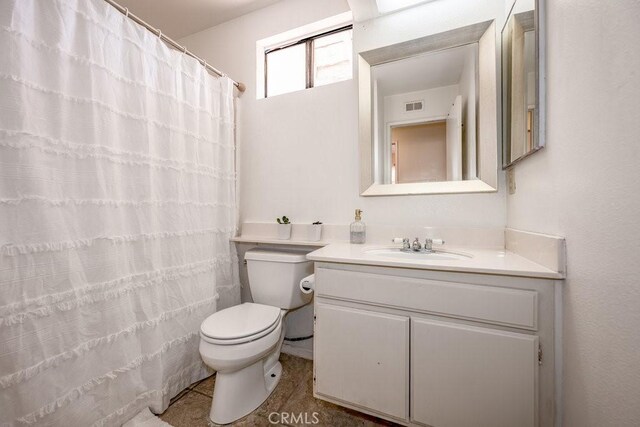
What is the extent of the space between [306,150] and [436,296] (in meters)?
1.20

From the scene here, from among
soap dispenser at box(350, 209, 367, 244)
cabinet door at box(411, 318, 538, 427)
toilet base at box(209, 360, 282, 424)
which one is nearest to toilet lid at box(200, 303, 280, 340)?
toilet base at box(209, 360, 282, 424)

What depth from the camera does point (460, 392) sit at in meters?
0.88

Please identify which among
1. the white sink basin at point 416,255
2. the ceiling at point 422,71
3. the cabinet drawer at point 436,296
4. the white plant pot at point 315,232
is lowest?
the cabinet drawer at point 436,296

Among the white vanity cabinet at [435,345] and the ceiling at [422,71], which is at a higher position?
the ceiling at [422,71]

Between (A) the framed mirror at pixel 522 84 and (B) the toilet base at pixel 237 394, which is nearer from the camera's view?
(A) the framed mirror at pixel 522 84

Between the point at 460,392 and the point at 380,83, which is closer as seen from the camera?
the point at 460,392

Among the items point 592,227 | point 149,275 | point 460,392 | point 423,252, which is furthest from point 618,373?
point 149,275

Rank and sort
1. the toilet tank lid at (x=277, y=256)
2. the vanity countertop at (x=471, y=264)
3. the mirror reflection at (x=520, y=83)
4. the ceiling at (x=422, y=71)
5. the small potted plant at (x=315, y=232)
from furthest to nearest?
the small potted plant at (x=315, y=232)
the toilet tank lid at (x=277, y=256)
the ceiling at (x=422, y=71)
the mirror reflection at (x=520, y=83)
the vanity countertop at (x=471, y=264)

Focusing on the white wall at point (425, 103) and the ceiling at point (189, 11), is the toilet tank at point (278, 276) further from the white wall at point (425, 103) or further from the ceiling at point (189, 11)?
the ceiling at point (189, 11)

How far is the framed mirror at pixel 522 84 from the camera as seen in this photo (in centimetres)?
85

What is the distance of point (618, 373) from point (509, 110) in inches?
42.2

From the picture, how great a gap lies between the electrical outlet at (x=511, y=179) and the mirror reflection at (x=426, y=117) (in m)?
0.15

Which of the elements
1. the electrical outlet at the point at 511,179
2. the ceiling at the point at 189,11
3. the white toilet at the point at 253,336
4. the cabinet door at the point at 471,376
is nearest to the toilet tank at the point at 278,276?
the white toilet at the point at 253,336

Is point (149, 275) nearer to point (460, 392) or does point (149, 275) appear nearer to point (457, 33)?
point (460, 392)
